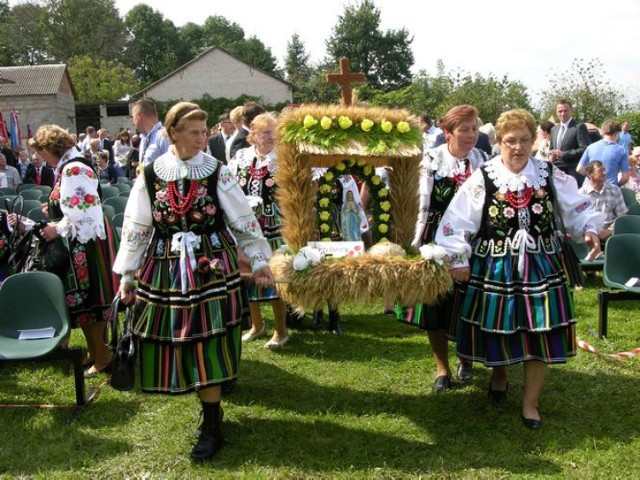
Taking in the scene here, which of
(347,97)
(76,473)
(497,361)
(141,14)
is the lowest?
(76,473)

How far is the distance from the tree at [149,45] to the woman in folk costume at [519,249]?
7481cm

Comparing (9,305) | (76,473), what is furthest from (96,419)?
(9,305)

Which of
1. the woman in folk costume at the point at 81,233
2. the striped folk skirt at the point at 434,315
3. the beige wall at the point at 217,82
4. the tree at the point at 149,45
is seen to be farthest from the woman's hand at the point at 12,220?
the tree at the point at 149,45

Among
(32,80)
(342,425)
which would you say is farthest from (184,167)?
(32,80)

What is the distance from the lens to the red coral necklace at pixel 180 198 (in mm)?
3709

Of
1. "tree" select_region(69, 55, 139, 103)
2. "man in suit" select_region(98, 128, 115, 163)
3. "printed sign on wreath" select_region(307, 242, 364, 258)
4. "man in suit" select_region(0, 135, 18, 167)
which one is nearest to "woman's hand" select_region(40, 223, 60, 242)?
"printed sign on wreath" select_region(307, 242, 364, 258)

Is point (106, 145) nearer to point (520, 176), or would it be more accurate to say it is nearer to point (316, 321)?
point (316, 321)

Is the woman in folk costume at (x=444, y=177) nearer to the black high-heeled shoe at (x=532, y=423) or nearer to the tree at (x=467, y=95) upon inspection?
the black high-heeled shoe at (x=532, y=423)

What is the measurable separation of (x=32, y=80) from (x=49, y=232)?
41.1 metres

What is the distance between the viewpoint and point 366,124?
3.82 m

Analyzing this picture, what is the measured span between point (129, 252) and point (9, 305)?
1.60 meters

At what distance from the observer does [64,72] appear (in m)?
42.7

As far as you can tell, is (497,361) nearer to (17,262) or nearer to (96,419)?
(96,419)

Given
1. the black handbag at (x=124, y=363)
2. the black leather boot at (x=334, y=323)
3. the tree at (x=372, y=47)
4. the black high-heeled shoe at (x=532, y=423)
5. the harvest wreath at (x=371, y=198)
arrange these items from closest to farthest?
the harvest wreath at (x=371, y=198) → the black handbag at (x=124, y=363) → the black high-heeled shoe at (x=532, y=423) → the black leather boot at (x=334, y=323) → the tree at (x=372, y=47)
